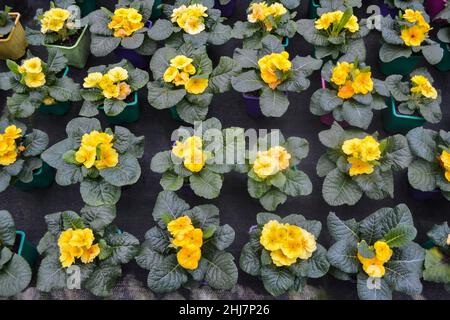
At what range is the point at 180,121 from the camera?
274 cm

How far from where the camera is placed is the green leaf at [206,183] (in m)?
2.21

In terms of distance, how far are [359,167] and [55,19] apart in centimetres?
204

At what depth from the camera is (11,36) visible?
2.81m

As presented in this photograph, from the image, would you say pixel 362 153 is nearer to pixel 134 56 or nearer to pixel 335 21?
pixel 335 21

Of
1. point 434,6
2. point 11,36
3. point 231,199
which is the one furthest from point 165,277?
point 434,6

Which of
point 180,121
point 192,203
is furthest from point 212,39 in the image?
point 192,203

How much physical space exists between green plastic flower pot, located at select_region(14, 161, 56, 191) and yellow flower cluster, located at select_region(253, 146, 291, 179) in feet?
3.98

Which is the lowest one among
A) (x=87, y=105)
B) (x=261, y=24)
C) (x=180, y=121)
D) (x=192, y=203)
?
(x=192, y=203)

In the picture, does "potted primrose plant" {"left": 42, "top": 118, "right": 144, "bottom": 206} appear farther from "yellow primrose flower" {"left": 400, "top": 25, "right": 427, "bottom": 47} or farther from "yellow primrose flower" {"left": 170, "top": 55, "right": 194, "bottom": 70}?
"yellow primrose flower" {"left": 400, "top": 25, "right": 427, "bottom": 47}

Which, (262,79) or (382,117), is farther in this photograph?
(382,117)

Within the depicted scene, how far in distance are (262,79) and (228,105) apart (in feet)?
1.34

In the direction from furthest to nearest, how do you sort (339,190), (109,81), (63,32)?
(63,32)
(109,81)
(339,190)

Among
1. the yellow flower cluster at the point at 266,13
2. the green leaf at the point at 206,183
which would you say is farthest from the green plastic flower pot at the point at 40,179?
the yellow flower cluster at the point at 266,13

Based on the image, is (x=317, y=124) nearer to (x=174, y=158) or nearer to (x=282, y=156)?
(x=282, y=156)
